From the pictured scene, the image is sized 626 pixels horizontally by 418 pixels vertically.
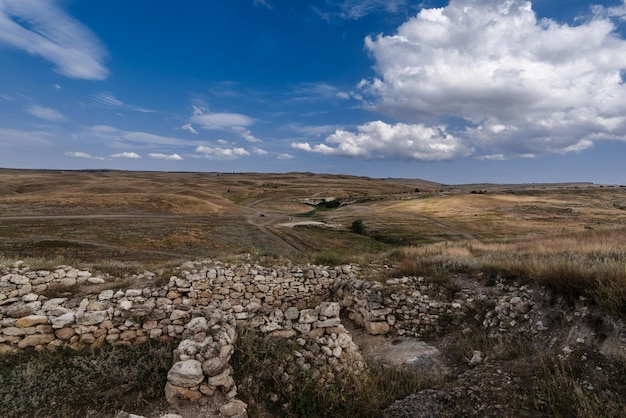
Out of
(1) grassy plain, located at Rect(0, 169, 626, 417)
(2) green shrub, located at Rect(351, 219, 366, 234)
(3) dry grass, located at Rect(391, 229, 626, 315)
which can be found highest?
(3) dry grass, located at Rect(391, 229, 626, 315)

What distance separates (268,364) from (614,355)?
19.7 feet

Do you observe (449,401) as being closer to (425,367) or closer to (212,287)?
(425,367)

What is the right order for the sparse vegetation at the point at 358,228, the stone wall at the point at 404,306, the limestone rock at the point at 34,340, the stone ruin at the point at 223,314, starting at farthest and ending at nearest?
1. the sparse vegetation at the point at 358,228
2. the stone wall at the point at 404,306
3. the limestone rock at the point at 34,340
4. the stone ruin at the point at 223,314

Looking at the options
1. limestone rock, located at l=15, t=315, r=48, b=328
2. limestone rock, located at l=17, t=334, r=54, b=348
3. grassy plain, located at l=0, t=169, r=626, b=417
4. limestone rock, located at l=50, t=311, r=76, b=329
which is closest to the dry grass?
grassy plain, located at l=0, t=169, r=626, b=417

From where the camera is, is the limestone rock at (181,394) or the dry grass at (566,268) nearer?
the limestone rock at (181,394)

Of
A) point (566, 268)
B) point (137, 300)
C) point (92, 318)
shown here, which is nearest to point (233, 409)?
point (92, 318)

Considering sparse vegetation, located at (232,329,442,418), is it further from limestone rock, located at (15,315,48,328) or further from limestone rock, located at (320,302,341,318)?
limestone rock, located at (15,315,48,328)

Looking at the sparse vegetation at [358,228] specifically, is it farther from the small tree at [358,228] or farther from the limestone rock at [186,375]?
the limestone rock at [186,375]

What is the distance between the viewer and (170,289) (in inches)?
396

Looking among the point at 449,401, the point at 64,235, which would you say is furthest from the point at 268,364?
the point at 64,235

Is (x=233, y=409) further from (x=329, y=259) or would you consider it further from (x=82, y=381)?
(x=329, y=259)

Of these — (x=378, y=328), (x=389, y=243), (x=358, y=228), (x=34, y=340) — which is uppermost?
(x=34, y=340)

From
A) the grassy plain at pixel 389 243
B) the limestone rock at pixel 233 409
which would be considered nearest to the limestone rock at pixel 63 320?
the grassy plain at pixel 389 243

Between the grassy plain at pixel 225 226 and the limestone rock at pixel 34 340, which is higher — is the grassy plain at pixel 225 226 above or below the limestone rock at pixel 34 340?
below
